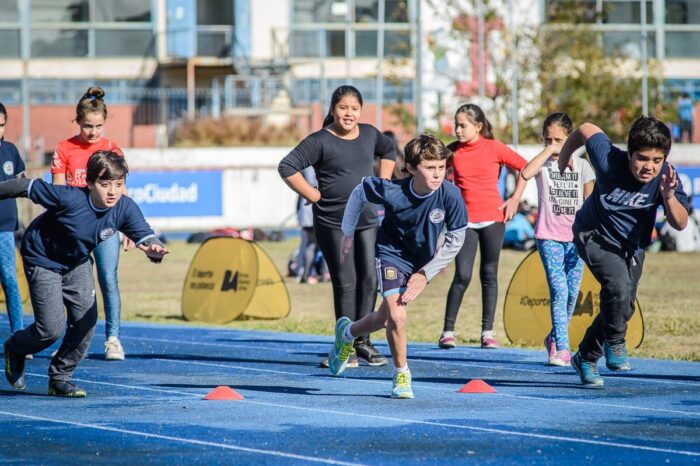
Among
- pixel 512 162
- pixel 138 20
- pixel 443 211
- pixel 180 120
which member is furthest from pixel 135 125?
pixel 443 211

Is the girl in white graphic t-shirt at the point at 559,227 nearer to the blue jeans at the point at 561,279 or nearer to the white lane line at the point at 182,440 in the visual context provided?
the blue jeans at the point at 561,279

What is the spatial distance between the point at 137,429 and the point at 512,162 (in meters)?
5.07

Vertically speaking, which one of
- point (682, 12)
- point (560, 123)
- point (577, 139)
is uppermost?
point (682, 12)

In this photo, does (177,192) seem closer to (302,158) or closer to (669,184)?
(302,158)

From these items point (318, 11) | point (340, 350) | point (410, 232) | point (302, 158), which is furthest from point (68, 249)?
point (318, 11)

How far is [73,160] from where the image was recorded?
35.3ft

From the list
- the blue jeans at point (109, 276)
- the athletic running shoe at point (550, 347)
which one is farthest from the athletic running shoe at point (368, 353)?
the blue jeans at point (109, 276)

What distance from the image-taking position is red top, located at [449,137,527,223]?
38.7 ft

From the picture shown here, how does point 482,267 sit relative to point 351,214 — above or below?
below

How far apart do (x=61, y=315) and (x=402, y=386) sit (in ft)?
7.49

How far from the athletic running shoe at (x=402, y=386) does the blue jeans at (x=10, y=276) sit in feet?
12.7

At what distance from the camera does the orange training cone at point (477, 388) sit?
9.25m

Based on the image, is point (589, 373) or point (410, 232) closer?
point (410, 232)

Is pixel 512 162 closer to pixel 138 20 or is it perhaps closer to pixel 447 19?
pixel 447 19
